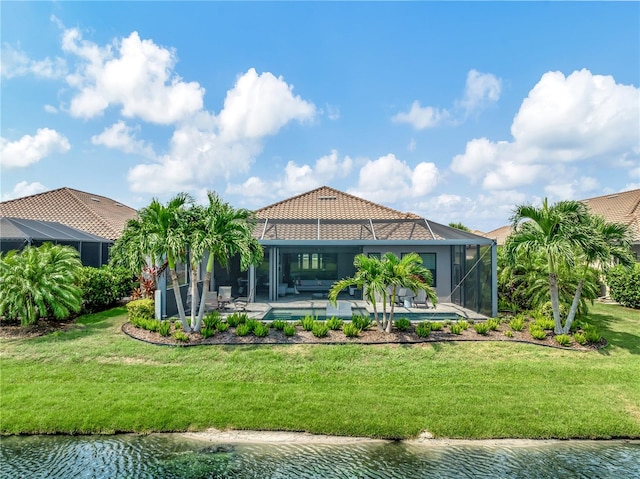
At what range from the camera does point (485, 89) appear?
16.4 metres

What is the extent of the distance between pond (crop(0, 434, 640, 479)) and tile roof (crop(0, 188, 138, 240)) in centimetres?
1998

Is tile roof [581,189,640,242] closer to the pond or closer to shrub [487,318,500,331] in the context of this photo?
shrub [487,318,500,331]

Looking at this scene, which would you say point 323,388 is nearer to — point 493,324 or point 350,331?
point 350,331

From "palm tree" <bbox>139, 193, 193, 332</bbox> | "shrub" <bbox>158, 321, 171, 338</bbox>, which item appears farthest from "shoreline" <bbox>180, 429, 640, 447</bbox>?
"palm tree" <bbox>139, 193, 193, 332</bbox>

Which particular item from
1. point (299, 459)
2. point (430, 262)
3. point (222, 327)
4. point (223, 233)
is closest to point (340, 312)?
point (222, 327)

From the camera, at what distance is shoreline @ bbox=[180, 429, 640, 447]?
625 cm

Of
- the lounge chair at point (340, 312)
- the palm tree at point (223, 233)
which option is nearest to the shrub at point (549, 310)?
the lounge chair at point (340, 312)

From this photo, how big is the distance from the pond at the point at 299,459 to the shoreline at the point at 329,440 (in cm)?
6

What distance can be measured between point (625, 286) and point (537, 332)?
9.87 meters

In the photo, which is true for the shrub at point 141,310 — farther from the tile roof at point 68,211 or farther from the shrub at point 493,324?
the tile roof at point 68,211

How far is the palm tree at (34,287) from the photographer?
36.4 feet

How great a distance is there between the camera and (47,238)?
Result: 675 inches

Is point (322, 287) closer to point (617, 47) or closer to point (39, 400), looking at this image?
point (39, 400)

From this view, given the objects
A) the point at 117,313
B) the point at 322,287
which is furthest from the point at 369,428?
the point at 322,287
